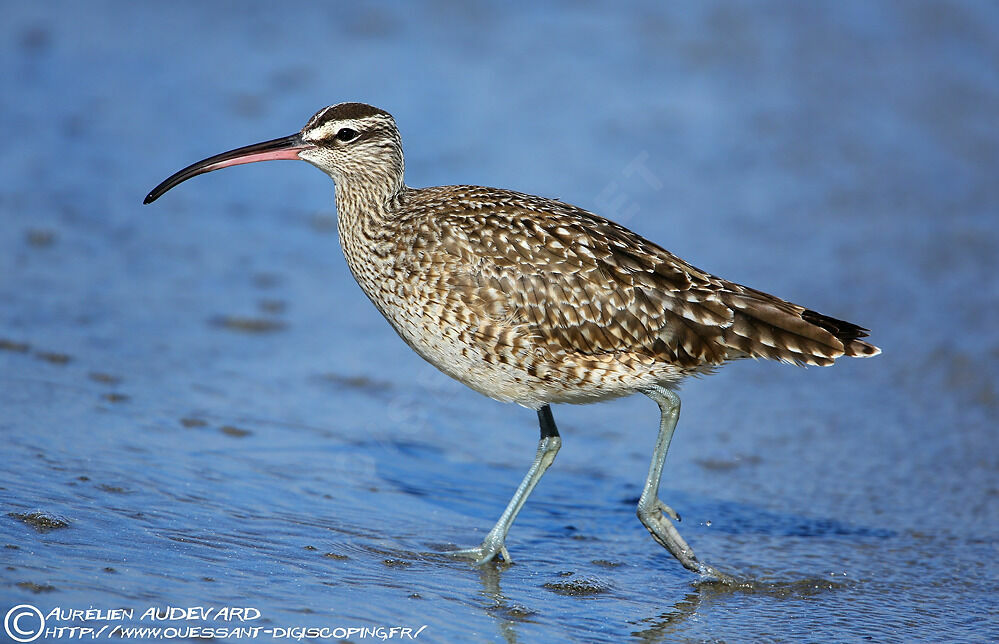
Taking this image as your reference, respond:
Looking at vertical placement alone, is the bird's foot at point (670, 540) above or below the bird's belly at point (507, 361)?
below

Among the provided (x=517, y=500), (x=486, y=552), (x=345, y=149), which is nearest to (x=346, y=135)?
(x=345, y=149)

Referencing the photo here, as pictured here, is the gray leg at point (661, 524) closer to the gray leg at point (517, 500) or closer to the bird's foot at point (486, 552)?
the gray leg at point (517, 500)

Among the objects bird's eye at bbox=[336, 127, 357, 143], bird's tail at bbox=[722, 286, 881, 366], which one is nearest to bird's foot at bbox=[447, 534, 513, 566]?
bird's tail at bbox=[722, 286, 881, 366]

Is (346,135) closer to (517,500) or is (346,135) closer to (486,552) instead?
(517,500)

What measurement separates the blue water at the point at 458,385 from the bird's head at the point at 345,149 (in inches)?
71.8

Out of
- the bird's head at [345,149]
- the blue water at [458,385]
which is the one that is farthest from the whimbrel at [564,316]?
the blue water at [458,385]

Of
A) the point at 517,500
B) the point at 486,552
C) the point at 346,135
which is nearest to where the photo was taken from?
the point at 486,552

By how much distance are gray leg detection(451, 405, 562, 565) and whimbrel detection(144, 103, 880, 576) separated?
0.01 m

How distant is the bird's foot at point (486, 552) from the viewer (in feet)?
22.4

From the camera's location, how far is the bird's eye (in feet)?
24.2

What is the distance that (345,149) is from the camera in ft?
24.3

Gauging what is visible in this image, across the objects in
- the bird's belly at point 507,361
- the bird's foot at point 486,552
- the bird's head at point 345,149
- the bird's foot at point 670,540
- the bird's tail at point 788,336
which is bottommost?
the bird's foot at point 486,552

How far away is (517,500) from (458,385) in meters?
2.87

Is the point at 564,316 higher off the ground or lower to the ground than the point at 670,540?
higher
